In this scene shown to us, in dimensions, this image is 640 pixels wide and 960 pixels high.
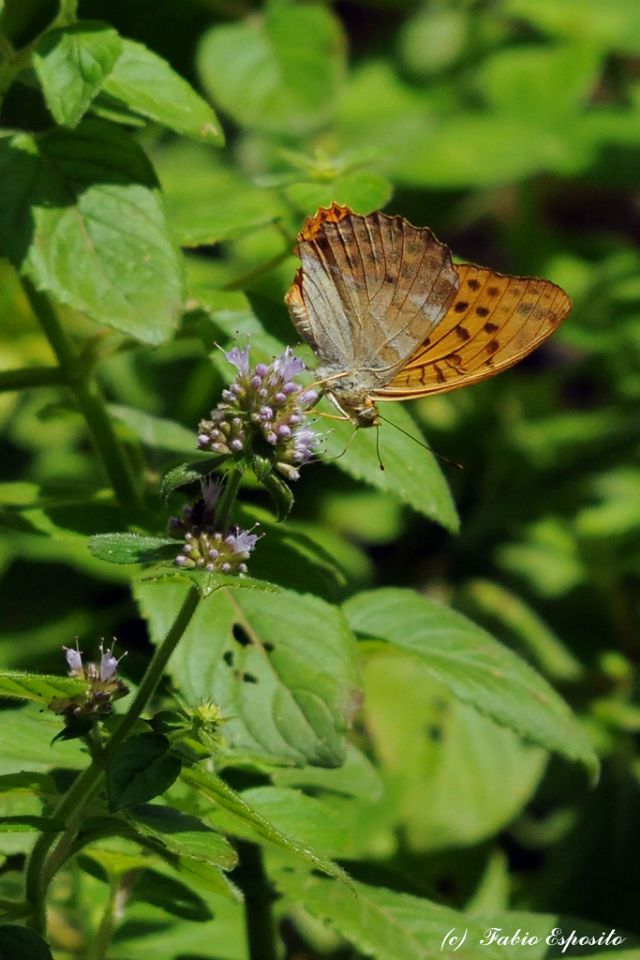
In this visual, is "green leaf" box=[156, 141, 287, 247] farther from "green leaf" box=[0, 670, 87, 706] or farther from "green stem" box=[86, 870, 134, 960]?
"green stem" box=[86, 870, 134, 960]

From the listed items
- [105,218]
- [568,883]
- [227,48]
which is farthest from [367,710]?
[227,48]

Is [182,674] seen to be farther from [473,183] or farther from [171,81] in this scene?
[473,183]

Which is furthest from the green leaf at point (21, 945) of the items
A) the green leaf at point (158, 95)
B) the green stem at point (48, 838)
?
the green leaf at point (158, 95)

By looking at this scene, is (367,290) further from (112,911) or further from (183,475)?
(112,911)

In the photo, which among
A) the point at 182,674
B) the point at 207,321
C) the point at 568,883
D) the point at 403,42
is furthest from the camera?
the point at 403,42

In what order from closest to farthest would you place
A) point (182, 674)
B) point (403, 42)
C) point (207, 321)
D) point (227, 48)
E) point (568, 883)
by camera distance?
point (182, 674) < point (207, 321) < point (568, 883) < point (227, 48) < point (403, 42)

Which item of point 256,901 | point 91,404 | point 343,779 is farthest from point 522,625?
point 91,404

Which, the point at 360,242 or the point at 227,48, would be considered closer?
the point at 360,242

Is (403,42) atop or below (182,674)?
atop
